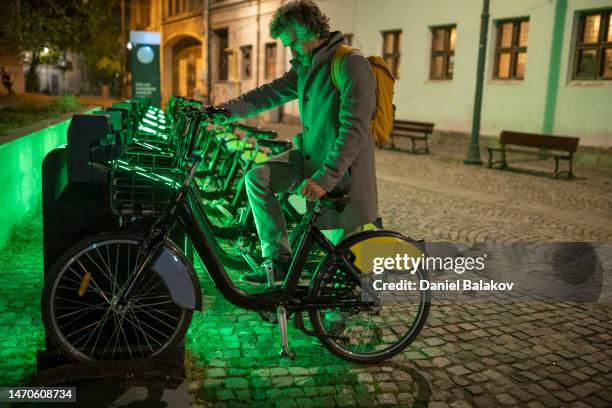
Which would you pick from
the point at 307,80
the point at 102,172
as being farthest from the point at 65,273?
the point at 307,80

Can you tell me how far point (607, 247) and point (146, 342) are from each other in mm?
5148

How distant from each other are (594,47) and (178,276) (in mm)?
12837

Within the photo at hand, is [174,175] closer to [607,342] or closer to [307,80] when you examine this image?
[307,80]

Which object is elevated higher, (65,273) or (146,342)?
(65,273)

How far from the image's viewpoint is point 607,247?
634 centimetres

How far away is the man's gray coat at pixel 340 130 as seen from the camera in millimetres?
3205

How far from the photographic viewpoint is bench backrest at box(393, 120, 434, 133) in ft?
52.1

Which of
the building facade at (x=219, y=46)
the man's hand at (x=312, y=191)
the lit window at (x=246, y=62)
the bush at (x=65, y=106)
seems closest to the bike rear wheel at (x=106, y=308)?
the man's hand at (x=312, y=191)

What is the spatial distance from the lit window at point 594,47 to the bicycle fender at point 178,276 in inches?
495

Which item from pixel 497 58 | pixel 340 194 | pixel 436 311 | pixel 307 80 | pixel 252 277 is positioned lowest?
pixel 436 311

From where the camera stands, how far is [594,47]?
42.9 feet

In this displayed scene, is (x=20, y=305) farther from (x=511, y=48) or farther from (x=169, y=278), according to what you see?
(x=511, y=48)

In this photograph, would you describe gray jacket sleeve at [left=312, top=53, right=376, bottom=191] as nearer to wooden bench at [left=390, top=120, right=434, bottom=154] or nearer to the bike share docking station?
the bike share docking station

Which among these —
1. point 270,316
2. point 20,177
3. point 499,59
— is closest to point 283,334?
point 270,316
